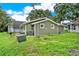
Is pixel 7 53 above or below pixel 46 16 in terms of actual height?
below

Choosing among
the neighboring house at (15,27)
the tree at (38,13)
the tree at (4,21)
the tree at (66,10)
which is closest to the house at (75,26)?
the tree at (66,10)

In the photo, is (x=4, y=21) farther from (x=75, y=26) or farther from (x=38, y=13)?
(x=75, y=26)

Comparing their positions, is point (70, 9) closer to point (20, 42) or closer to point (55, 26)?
point (55, 26)

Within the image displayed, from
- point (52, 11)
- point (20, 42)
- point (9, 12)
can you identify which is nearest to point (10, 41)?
point (20, 42)

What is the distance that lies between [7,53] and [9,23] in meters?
0.37

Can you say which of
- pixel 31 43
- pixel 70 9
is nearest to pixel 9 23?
pixel 31 43

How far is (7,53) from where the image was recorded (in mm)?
3732

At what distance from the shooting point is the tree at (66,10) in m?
3.79

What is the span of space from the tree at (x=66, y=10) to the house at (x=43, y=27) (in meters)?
0.10

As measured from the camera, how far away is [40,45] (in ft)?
12.4

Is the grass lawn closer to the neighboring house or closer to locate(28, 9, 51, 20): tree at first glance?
the neighboring house

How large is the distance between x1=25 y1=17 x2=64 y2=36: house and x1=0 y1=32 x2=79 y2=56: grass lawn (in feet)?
0.19

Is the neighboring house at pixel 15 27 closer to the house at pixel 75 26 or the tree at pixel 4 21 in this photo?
the tree at pixel 4 21

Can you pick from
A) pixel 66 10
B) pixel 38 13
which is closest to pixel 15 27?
pixel 38 13
